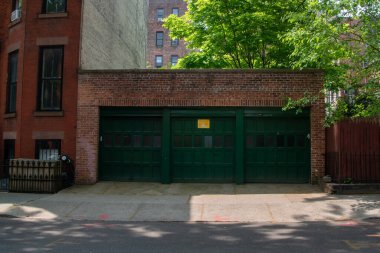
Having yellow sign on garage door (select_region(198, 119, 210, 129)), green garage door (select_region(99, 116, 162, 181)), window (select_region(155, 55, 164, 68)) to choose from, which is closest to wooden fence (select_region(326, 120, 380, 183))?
yellow sign on garage door (select_region(198, 119, 210, 129))

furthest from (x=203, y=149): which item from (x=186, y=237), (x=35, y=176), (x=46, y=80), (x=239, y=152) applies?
(x=186, y=237)

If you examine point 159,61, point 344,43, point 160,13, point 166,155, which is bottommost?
point 166,155

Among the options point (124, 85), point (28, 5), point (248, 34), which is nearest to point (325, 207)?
point (124, 85)

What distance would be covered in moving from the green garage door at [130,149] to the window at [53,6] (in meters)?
4.95

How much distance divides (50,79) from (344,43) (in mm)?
10570

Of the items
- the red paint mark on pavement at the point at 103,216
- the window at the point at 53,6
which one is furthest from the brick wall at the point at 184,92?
the red paint mark on pavement at the point at 103,216

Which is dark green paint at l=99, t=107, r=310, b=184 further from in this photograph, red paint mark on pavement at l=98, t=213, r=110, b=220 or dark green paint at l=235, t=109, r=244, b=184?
red paint mark on pavement at l=98, t=213, r=110, b=220

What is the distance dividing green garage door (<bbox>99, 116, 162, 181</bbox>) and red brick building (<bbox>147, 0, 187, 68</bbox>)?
43335 mm

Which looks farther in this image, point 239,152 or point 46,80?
point 46,80

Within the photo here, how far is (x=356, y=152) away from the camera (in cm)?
1323

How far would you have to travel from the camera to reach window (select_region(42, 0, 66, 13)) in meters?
16.7

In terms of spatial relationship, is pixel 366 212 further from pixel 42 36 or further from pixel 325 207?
pixel 42 36

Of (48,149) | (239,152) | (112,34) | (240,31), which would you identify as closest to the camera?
(239,152)

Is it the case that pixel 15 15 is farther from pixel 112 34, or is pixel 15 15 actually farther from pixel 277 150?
pixel 277 150
